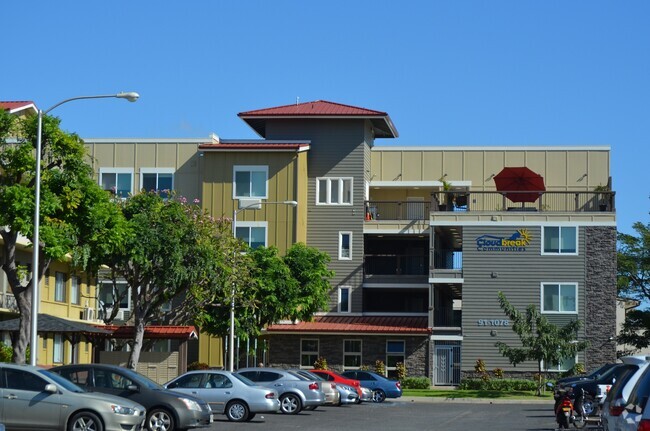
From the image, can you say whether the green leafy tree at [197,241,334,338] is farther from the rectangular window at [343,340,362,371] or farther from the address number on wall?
the address number on wall

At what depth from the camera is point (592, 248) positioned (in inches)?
2463

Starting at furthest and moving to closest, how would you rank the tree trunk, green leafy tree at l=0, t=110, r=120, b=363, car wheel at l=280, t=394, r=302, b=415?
the tree trunk, car wheel at l=280, t=394, r=302, b=415, green leafy tree at l=0, t=110, r=120, b=363

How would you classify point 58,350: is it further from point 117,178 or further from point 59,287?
point 117,178

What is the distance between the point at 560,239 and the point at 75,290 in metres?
25.1

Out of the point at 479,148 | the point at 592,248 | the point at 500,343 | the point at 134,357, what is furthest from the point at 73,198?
the point at 479,148

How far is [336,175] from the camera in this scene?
68.4 meters

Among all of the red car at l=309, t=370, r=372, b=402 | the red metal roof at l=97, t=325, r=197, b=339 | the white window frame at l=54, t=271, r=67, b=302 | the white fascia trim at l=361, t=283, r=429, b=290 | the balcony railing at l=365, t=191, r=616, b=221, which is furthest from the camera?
the white fascia trim at l=361, t=283, r=429, b=290

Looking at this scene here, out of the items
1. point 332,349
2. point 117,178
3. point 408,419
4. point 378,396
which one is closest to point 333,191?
point 332,349

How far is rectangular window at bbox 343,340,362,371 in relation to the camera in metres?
65.6

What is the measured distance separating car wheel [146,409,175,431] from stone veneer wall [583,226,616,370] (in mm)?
39864

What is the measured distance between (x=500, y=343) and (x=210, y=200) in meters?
18.1

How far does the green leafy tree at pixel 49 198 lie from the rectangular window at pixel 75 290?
81.6ft

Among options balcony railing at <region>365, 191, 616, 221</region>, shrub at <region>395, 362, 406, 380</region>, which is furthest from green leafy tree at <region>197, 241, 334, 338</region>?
balcony railing at <region>365, 191, 616, 221</region>

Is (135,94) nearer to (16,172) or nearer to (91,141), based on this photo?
(16,172)
